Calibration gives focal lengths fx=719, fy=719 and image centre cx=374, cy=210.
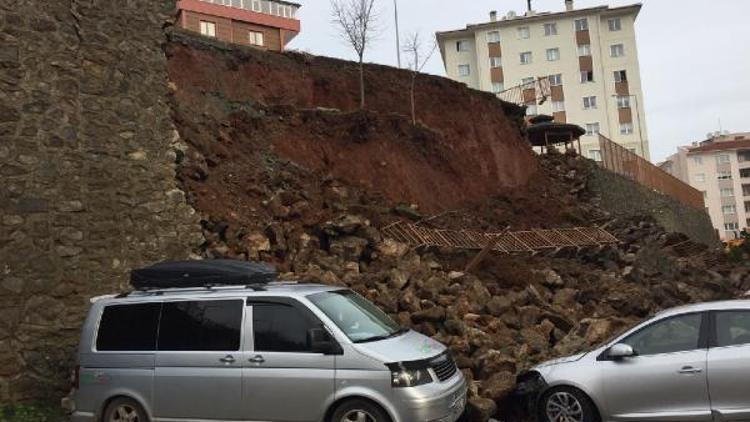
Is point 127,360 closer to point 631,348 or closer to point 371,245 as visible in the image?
point 631,348

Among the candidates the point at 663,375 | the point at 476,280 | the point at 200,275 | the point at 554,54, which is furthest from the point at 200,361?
the point at 554,54

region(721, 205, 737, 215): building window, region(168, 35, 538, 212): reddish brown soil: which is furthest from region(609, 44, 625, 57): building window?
region(721, 205, 737, 215): building window

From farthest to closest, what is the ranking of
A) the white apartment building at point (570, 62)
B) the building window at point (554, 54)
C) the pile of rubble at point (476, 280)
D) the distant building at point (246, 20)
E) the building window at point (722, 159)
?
the building window at point (722, 159) → the building window at point (554, 54) → the white apartment building at point (570, 62) → the distant building at point (246, 20) → the pile of rubble at point (476, 280)

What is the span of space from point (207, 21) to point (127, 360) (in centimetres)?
4507

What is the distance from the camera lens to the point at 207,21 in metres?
49.7

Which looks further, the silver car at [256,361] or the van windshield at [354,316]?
the van windshield at [354,316]

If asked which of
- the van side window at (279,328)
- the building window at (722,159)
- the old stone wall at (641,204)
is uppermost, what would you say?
the building window at (722,159)

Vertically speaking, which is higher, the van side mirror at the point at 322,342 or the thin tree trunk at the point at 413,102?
the thin tree trunk at the point at 413,102

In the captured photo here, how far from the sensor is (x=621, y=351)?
7785 millimetres

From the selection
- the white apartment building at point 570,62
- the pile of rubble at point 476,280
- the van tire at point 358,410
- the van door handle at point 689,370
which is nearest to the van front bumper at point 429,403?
the van tire at point 358,410

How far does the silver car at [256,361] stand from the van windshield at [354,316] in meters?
0.02

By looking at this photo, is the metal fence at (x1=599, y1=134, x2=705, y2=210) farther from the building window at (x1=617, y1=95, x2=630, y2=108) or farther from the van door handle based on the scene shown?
the van door handle

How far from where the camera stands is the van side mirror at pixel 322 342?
7238 millimetres

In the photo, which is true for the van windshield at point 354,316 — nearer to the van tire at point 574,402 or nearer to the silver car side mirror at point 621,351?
the van tire at point 574,402
